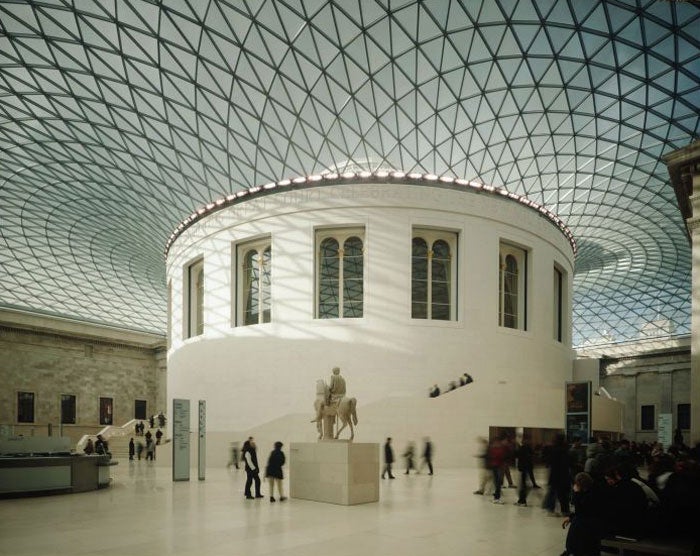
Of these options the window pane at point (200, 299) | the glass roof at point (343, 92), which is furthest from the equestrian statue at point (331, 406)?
the window pane at point (200, 299)

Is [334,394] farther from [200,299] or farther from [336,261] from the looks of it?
[200,299]

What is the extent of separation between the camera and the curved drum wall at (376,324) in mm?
34688

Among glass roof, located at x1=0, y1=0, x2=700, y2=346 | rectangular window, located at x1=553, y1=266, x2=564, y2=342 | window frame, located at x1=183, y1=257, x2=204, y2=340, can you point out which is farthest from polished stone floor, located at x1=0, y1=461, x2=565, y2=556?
rectangular window, located at x1=553, y1=266, x2=564, y2=342

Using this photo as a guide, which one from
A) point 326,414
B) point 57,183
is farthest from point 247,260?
point 326,414

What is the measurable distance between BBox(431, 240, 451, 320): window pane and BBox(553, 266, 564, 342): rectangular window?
11.1 meters

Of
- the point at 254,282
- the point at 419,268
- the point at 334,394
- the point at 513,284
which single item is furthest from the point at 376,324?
the point at 334,394

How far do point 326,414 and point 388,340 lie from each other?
54.8 feet

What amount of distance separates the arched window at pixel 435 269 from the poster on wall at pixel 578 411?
44.1 ft

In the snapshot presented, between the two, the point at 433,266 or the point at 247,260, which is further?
the point at 247,260

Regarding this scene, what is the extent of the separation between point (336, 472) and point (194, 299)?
30740mm

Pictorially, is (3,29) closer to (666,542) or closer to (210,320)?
(210,320)

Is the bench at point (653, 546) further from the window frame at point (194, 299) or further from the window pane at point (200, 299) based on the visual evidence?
the window pane at point (200, 299)

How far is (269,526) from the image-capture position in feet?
41.7

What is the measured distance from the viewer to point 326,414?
18.3 m
